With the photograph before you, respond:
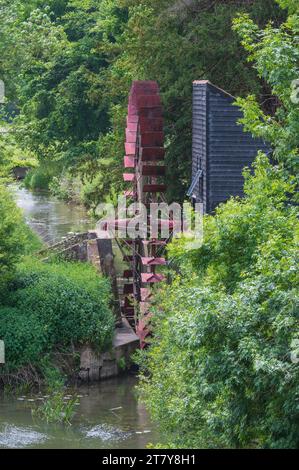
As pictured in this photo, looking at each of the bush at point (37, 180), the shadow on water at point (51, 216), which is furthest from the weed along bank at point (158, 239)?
the bush at point (37, 180)

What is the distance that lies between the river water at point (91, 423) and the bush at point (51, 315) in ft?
3.11

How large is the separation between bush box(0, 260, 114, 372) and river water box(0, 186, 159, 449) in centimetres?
95

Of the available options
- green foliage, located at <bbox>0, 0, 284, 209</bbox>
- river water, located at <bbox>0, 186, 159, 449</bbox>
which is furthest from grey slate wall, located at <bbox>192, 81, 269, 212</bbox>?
river water, located at <bbox>0, 186, 159, 449</bbox>

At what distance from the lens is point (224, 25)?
29781mm

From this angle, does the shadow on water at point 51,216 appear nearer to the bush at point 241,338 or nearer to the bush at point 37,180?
the bush at point 37,180

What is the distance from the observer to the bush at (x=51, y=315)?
953 inches

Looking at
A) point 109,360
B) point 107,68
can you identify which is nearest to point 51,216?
point 107,68

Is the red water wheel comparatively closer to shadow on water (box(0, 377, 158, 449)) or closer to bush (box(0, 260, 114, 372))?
bush (box(0, 260, 114, 372))

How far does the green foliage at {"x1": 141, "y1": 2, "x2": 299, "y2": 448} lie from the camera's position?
531 inches

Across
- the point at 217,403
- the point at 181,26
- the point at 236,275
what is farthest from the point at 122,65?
the point at 217,403

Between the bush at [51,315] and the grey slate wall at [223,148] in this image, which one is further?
the grey slate wall at [223,148]

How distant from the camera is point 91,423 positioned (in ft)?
74.7

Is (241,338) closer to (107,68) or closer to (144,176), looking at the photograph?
(144,176)

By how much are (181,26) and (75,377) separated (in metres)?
10.7
